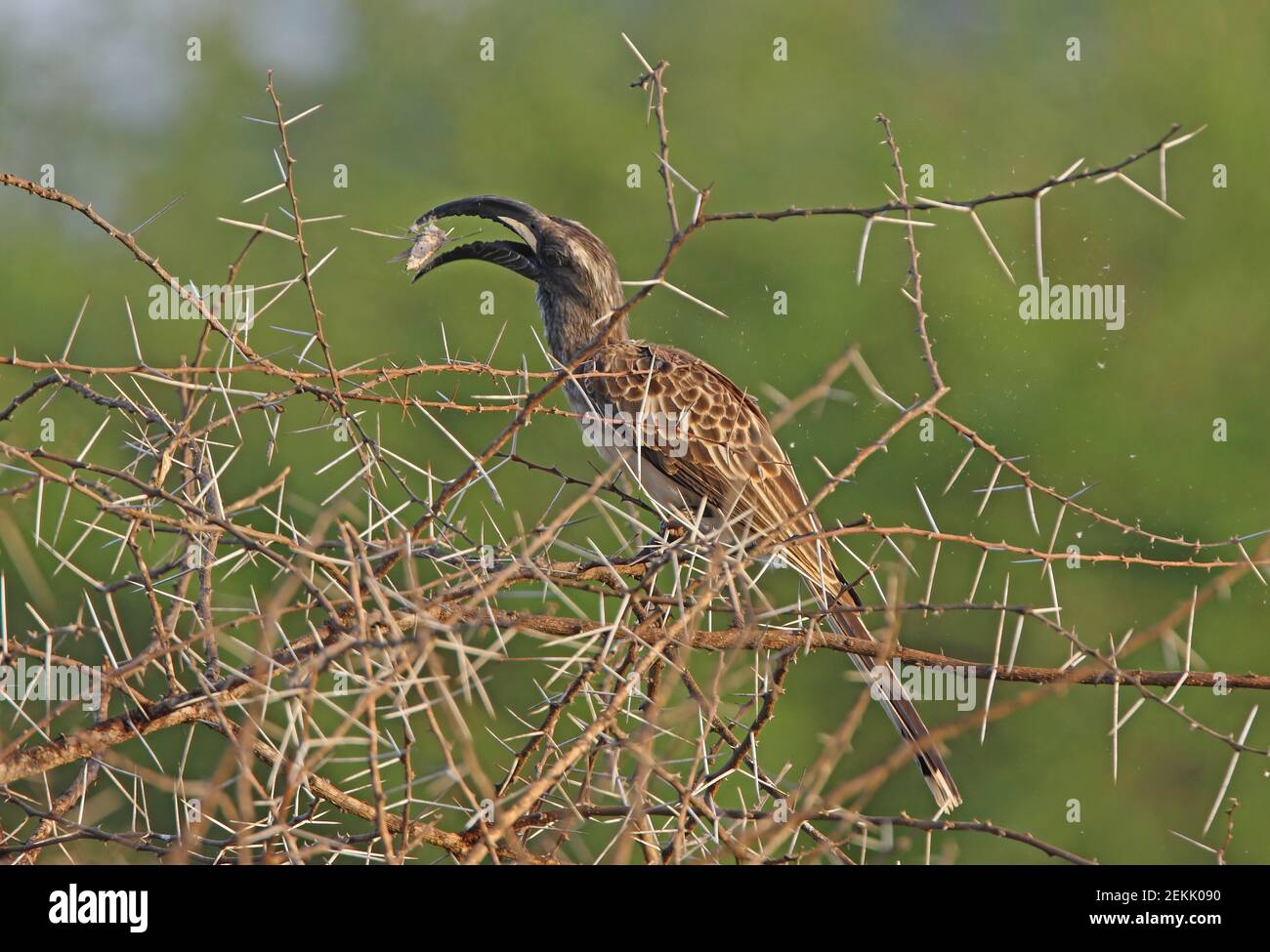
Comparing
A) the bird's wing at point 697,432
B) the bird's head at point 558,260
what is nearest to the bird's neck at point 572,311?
the bird's head at point 558,260

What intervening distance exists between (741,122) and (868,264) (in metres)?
1.90

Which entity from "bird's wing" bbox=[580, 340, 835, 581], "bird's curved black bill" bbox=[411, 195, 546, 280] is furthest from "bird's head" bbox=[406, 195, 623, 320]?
"bird's wing" bbox=[580, 340, 835, 581]

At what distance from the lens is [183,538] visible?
80.1 inches

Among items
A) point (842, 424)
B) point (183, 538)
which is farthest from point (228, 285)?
point (842, 424)

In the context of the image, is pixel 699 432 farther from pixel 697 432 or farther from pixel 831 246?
pixel 831 246

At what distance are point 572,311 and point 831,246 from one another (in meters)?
6.44

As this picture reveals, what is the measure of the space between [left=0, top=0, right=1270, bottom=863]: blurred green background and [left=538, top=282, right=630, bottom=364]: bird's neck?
4.37 meters

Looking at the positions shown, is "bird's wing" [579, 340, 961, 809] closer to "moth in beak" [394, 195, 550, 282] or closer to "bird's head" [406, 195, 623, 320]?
"bird's head" [406, 195, 623, 320]

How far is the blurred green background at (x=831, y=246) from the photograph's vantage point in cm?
959

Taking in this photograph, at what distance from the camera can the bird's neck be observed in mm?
4176

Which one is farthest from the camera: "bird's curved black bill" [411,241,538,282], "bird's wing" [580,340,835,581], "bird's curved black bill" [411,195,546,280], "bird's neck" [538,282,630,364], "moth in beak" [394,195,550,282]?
"bird's neck" [538,282,630,364]

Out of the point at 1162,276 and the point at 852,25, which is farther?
the point at 852,25

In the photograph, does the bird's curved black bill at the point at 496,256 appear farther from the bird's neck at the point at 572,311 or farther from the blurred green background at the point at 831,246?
the blurred green background at the point at 831,246
